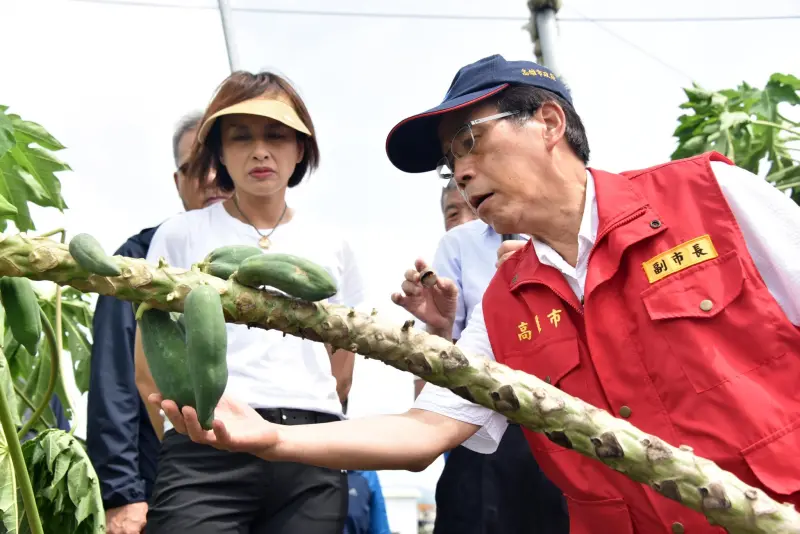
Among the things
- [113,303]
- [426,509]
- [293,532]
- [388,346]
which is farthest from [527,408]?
[426,509]

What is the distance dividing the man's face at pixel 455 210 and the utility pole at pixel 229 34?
50.1 inches

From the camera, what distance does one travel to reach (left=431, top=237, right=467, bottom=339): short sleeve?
3844mm

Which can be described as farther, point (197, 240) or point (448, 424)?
point (197, 240)

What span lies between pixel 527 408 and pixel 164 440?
2009 mm

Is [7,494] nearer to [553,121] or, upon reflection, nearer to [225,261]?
[225,261]

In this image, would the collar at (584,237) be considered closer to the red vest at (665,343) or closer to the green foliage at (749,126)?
the red vest at (665,343)

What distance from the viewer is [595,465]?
8.39 ft

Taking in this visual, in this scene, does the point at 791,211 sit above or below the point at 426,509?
above

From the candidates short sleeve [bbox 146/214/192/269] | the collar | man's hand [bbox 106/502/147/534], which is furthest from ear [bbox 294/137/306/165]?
man's hand [bbox 106/502/147/534]

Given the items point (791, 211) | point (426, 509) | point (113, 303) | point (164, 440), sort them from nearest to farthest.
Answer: point (791, 211) < point (164, 440) < point (113, 303) < point (426, 509)

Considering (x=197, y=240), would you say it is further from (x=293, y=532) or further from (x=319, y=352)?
(x=293, y=532)

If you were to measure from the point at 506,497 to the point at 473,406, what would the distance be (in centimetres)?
102

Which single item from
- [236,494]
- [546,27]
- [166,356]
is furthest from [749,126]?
[166,356]

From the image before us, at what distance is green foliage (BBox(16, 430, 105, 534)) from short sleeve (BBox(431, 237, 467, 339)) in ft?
5.78
